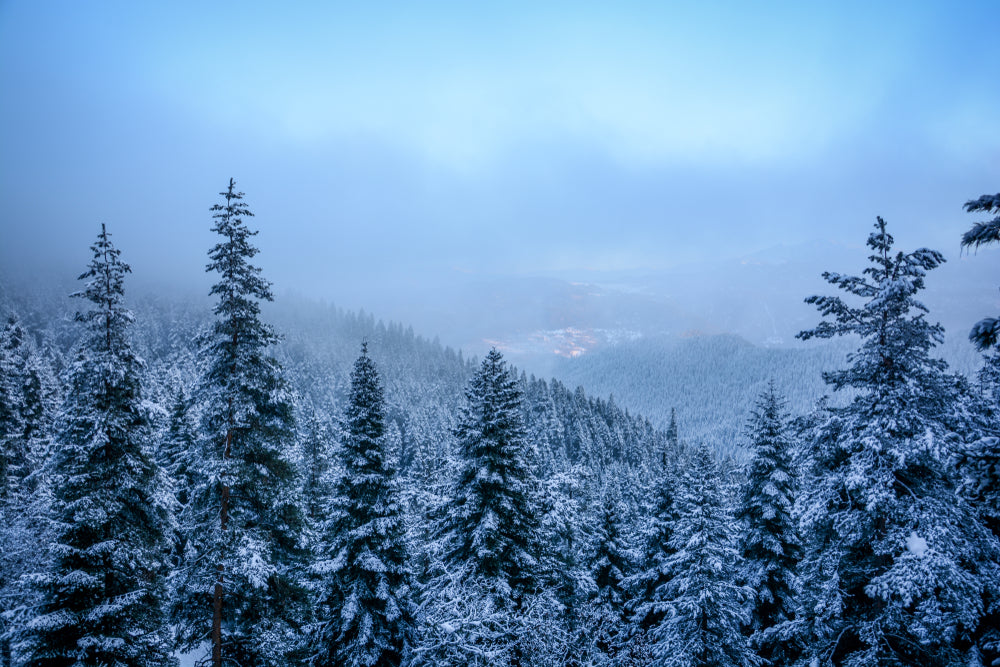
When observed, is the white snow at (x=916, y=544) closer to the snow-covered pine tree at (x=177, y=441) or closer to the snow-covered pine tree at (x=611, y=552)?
the snow-covered pine tree at (x=611, y=552)

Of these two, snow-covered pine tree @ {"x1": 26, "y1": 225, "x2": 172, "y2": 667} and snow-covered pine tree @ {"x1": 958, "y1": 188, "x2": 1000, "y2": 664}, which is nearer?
snow-covered pine tree @ {"x1": 958, "y1": 188, "x2": 1000, "y2": 664}

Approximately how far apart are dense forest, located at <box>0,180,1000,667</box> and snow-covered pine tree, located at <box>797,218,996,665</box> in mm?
55

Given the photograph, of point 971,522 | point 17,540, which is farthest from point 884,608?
point 17,540

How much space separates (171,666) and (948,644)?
18.7 m

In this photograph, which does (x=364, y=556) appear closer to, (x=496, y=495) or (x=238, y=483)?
(x=496, y=495)

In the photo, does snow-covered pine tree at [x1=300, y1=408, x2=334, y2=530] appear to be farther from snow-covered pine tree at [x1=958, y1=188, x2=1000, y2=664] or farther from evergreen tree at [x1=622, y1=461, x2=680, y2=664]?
snow-covered pine tree at [x1=958, y1=188, x2=1000, y2=664]

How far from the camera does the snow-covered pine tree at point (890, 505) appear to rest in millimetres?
9078

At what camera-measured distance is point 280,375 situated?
1305 cm

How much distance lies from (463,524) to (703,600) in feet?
27.9

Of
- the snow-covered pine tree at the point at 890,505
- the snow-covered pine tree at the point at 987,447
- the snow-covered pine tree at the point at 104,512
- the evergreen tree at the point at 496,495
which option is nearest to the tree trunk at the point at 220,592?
the snow-covered pine tree at the point at 104,512

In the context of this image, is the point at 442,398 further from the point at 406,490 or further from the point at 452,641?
the point at 452,641

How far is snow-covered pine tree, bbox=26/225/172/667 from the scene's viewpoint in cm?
1148

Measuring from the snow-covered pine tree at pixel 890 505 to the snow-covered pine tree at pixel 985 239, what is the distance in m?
4.47

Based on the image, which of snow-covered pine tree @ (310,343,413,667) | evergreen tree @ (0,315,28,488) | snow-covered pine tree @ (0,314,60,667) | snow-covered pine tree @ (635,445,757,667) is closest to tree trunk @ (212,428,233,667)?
snow-covered pine tree @ (0,314,60,667)
